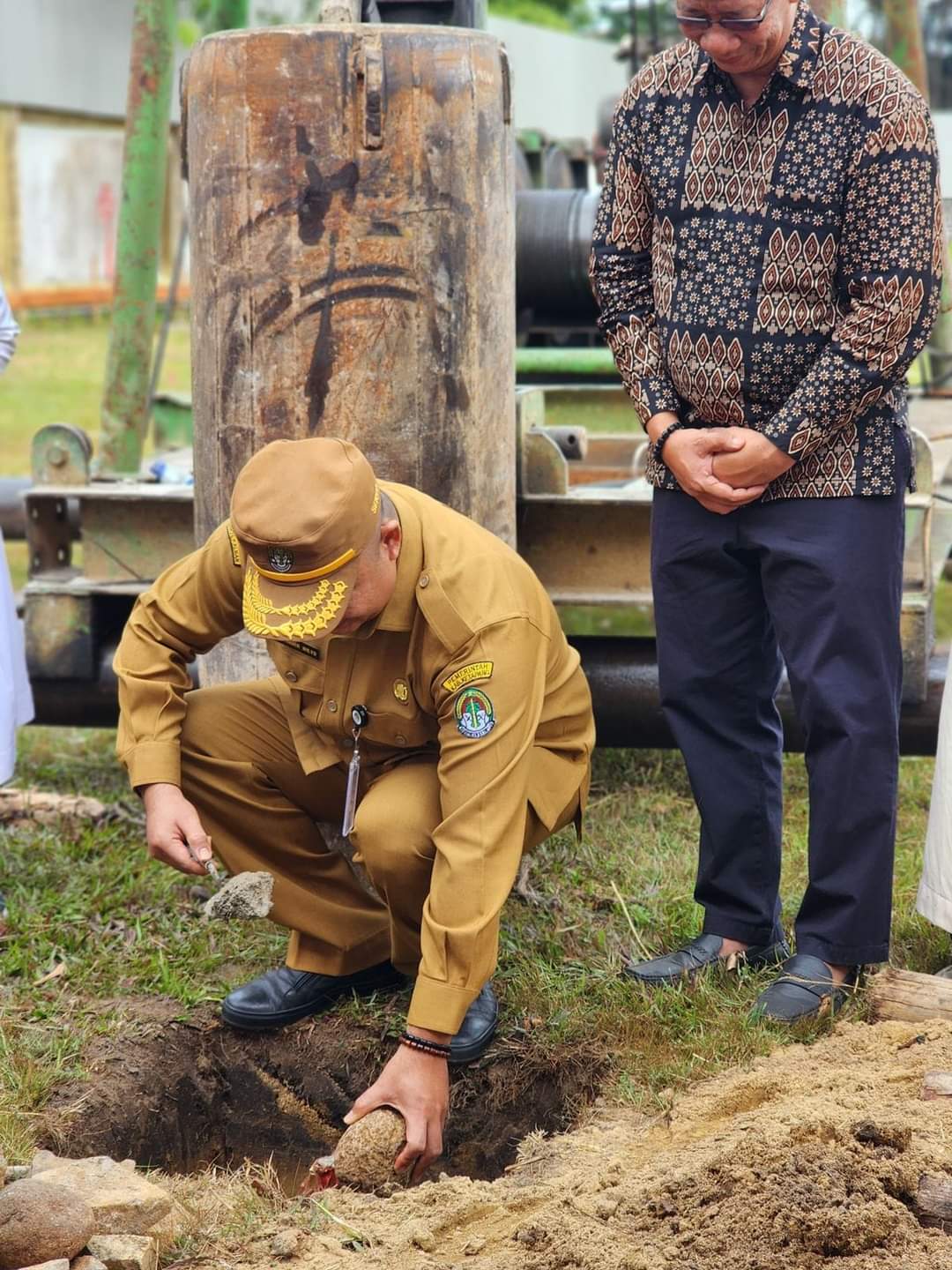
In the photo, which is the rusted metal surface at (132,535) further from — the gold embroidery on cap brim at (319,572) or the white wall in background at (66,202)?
the white wall in background at (66,202)

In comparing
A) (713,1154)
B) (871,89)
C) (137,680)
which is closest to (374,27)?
(871,89)

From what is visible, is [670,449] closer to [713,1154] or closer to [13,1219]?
[713,1154]

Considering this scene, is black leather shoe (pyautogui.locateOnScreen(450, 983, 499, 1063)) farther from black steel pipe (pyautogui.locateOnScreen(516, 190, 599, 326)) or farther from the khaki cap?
black steel pipe (pyautogui.locateOnScreen(516, 190, 599, 326))

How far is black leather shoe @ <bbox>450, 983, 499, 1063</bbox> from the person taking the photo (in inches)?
135

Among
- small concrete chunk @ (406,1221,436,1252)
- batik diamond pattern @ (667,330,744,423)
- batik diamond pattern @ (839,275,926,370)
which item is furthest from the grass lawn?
batik diamond pattern @ (839,275,926,370)

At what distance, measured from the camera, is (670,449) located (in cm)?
338

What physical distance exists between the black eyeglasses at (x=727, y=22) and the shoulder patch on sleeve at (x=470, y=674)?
1.26 m

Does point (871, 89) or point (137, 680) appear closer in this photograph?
point (871, 89)

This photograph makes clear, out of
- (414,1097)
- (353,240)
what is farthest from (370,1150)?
(353,240)

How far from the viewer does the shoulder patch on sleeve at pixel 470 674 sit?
304 centimetres

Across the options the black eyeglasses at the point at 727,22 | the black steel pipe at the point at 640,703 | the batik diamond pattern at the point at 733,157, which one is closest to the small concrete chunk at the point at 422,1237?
the batik diamond pattern at the point at 733,157

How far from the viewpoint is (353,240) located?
371cm

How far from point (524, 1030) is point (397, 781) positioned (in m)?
0.66

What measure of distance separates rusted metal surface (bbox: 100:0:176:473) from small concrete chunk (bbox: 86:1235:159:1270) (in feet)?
12.7
